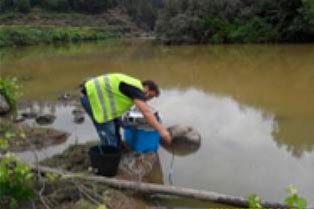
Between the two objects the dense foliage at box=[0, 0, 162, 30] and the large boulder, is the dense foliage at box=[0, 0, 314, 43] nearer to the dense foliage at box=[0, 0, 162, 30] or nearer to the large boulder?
the large boulder

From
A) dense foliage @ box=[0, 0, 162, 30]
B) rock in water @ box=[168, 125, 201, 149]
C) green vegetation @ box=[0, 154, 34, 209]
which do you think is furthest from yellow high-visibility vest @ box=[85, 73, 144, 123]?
dense foliage @ box=[0, 0, 162, 30]

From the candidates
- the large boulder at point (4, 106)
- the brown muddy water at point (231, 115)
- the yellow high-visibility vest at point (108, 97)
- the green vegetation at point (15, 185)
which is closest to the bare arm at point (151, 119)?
the yellow high-visibility vest at point (108, 97)

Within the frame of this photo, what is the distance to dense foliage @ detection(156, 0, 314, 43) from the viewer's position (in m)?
32.8

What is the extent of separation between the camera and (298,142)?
27.9 feet

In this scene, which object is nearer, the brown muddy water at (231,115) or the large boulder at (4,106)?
the brown muddy water at (231,115)

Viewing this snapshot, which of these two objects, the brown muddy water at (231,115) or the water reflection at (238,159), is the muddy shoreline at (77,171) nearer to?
the brown muddy water at (231,115)

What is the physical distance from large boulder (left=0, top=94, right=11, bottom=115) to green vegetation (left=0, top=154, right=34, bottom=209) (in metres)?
5.76

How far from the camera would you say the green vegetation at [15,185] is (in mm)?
4625

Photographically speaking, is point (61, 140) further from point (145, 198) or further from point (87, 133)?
point (145, 198)

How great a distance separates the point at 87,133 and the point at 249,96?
5.26 m

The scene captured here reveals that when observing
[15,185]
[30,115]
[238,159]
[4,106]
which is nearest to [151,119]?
[15,185]

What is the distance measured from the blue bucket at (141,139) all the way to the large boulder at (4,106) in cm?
473

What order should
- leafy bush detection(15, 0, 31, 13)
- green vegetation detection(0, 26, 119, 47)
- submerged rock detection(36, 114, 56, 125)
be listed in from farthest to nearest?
1. leafy bush detection(15, 0, 31, 13)
2. green vegetation detection(0, 26, 119, 47)
3. submerged rock detection(36, 114, 56, 125)

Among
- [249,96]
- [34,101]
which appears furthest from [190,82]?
[34,101]
